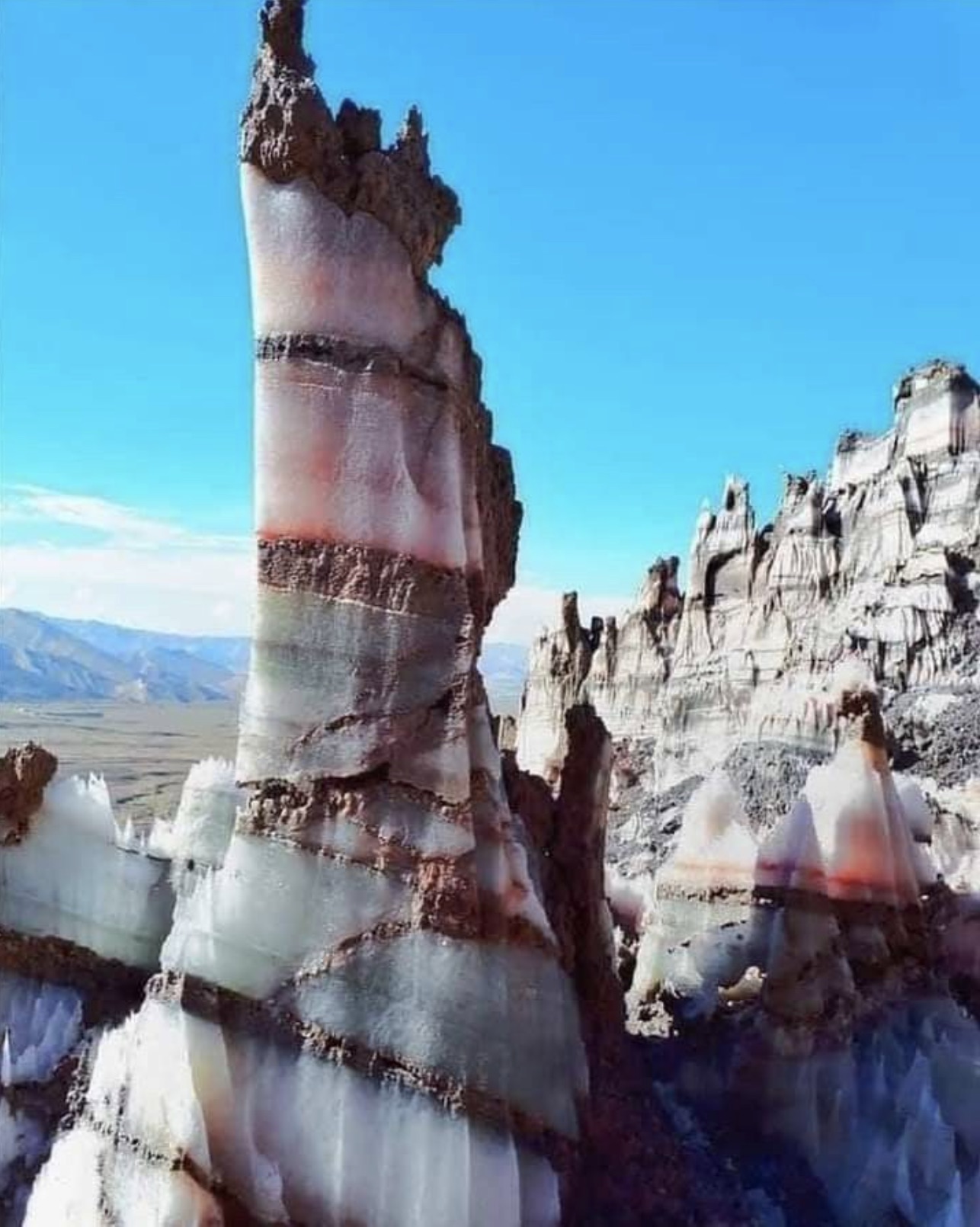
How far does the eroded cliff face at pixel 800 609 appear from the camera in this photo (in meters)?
35.5

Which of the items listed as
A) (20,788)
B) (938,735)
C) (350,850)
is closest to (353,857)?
(350,850)

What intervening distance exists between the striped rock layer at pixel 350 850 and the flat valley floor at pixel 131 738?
32610mm

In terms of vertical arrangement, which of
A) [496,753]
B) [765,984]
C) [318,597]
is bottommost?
[765,984]

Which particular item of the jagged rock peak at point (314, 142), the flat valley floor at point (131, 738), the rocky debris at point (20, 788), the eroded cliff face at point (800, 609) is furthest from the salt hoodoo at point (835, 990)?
the flat valley floor at point (131, 738)

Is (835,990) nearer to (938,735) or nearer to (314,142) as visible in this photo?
(314,142)

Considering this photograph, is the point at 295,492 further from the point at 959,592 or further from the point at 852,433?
the point at 852,433

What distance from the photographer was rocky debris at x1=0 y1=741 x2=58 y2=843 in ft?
23.5

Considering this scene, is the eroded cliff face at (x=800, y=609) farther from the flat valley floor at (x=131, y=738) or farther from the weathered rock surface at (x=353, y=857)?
the weathered rock surface at (x=353, y=857)

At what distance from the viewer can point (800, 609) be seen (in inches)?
1592

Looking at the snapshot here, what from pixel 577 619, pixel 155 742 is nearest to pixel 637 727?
pixel 577 619

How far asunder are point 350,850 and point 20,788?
91.7 inches

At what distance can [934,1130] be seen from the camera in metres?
8.06

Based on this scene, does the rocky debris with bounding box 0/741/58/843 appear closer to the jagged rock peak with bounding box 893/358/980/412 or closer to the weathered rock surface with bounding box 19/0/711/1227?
the weathered rock surface with bounding box 19/0/711/1227

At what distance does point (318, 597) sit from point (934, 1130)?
5.61 metres
